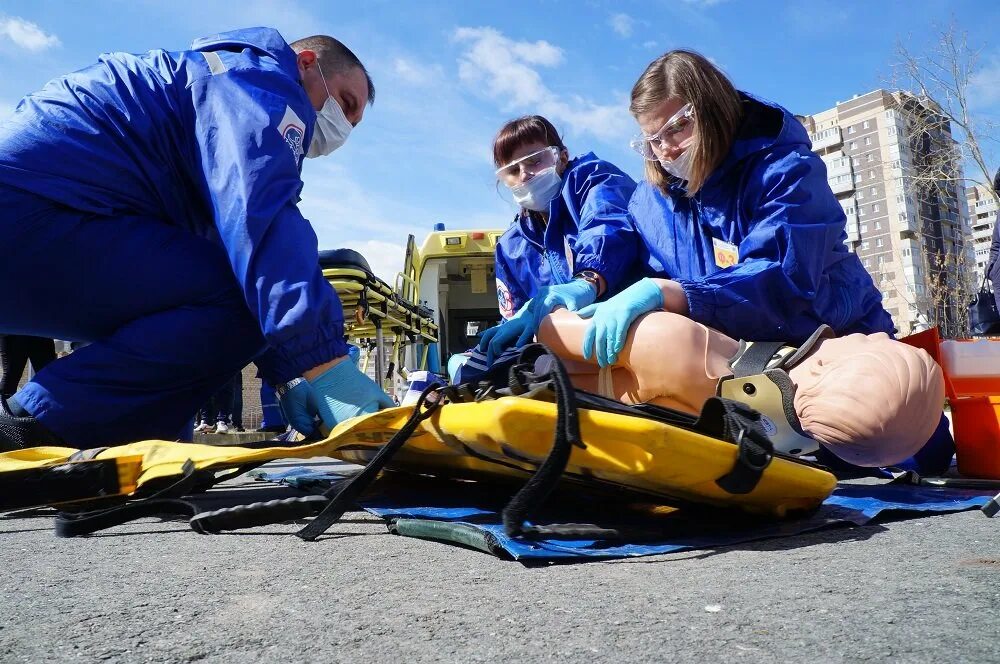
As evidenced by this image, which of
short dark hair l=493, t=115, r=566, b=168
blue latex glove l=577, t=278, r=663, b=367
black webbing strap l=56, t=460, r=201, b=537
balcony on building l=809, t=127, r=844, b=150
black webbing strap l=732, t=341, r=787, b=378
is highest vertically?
balcony on building l=809, t=127, r=844, b=150

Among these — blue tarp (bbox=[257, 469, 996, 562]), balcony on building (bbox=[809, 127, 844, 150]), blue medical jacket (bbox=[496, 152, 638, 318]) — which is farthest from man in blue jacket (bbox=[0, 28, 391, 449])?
balcony on building (bbox=[809, 127, 844, 150])

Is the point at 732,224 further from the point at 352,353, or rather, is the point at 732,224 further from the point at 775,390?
the point at 352,353

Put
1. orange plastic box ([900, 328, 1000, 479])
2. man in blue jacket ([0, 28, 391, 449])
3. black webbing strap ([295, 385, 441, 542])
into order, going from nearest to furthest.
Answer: black webbing strap ([295, 385, 441, 542]) < man in blue jacket ([0, 28, 391, 449]) < orange plastic box ([900, 328, 1000, 479])

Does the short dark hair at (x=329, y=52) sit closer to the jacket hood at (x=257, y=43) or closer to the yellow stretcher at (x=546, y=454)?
the jacket hood at (x=257, y=43)

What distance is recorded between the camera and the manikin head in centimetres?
137

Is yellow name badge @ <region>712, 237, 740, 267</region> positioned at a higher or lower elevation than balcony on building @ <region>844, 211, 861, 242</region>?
lower

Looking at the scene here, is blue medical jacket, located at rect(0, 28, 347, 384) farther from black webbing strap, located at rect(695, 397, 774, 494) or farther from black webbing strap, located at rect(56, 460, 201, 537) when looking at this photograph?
black webbing strap, located at rect(695, 397, 774, 494)

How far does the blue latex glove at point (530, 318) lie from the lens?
1986 millimetres

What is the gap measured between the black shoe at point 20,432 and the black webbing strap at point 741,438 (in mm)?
1634

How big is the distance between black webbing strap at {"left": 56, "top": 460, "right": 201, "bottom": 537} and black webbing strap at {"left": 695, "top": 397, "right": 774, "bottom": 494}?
0.86m

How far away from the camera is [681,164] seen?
207cm

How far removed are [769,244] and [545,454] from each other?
105 centimetres

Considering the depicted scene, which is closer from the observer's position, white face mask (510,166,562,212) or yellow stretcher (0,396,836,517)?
yellow stretcher (0,396,836,517)

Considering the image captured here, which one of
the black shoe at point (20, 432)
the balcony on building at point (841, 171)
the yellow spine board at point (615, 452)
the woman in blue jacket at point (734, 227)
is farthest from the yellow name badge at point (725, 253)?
the balcony on building at point (841, 171)
